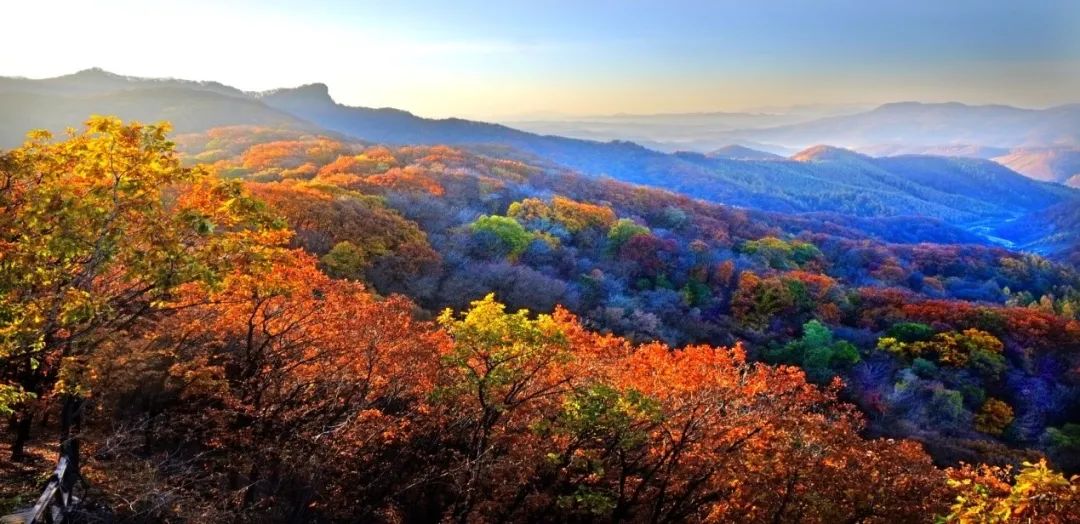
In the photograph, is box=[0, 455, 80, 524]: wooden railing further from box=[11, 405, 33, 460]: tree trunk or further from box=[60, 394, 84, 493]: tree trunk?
box=[11, 405, 33, 460]: tree trunk

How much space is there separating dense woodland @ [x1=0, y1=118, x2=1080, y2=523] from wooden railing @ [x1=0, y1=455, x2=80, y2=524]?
30.9 inches

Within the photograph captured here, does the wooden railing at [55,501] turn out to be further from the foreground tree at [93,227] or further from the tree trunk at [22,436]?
the tree trunk at [22,436]

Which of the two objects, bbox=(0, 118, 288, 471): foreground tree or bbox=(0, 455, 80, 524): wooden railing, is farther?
bbox=(0, 455, 80, 524): wooden railing

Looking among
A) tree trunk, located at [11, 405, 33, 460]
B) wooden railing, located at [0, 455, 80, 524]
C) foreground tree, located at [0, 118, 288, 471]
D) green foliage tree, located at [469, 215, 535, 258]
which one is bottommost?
green foliage tree, located at [469, 215, 535, 258]

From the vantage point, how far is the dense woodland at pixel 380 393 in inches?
325

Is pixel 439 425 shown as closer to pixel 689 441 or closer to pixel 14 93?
pixel 689 441

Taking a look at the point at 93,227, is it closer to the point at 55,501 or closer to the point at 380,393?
the point at 55,501

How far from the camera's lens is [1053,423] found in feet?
153

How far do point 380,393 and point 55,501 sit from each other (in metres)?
8.94

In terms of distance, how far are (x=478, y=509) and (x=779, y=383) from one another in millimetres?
10677

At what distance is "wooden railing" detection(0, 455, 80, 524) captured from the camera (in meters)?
9.46

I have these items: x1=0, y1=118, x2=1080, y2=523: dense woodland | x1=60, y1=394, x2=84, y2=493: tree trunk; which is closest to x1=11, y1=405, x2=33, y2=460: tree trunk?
x1=0, y1=118, x2=1080, y2=523: dense woodland

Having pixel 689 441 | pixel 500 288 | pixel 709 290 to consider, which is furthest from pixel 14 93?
pixel 689 441

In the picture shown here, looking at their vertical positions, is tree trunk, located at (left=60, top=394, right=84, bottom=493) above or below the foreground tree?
below
